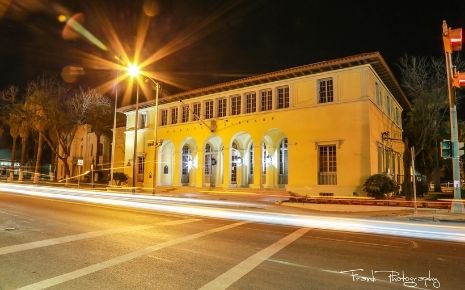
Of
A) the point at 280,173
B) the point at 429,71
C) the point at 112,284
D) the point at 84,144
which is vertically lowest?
the point at 112,284

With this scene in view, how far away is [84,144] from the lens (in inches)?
1860

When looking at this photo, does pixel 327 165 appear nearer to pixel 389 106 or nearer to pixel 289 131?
pixel 289 131

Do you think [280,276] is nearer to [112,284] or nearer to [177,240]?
[112,284]

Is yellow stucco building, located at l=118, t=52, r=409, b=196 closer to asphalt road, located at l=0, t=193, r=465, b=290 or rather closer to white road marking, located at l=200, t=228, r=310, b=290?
asphalt road, located at l=0, t=193, r=465, b=290

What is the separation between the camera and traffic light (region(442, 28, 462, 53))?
14.6 meters

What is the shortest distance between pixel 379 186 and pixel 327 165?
394 cm

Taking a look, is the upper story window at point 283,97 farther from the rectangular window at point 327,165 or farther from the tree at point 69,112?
the tree at point 69,112

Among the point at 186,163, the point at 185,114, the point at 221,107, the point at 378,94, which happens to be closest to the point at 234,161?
the point at 221,107

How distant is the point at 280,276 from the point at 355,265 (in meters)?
1.62

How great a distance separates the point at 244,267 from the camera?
6.59m

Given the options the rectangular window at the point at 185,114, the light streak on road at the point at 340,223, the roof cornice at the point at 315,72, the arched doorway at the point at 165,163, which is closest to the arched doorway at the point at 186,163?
the arched doorway at the point at 165,163

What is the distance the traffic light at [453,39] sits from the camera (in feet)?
48.0

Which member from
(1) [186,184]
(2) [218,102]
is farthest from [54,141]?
(2) [218,102]

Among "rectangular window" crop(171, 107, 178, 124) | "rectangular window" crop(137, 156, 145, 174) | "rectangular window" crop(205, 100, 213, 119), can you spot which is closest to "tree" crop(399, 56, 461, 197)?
"rectangular window" crop(205, 100, 213, 119)
